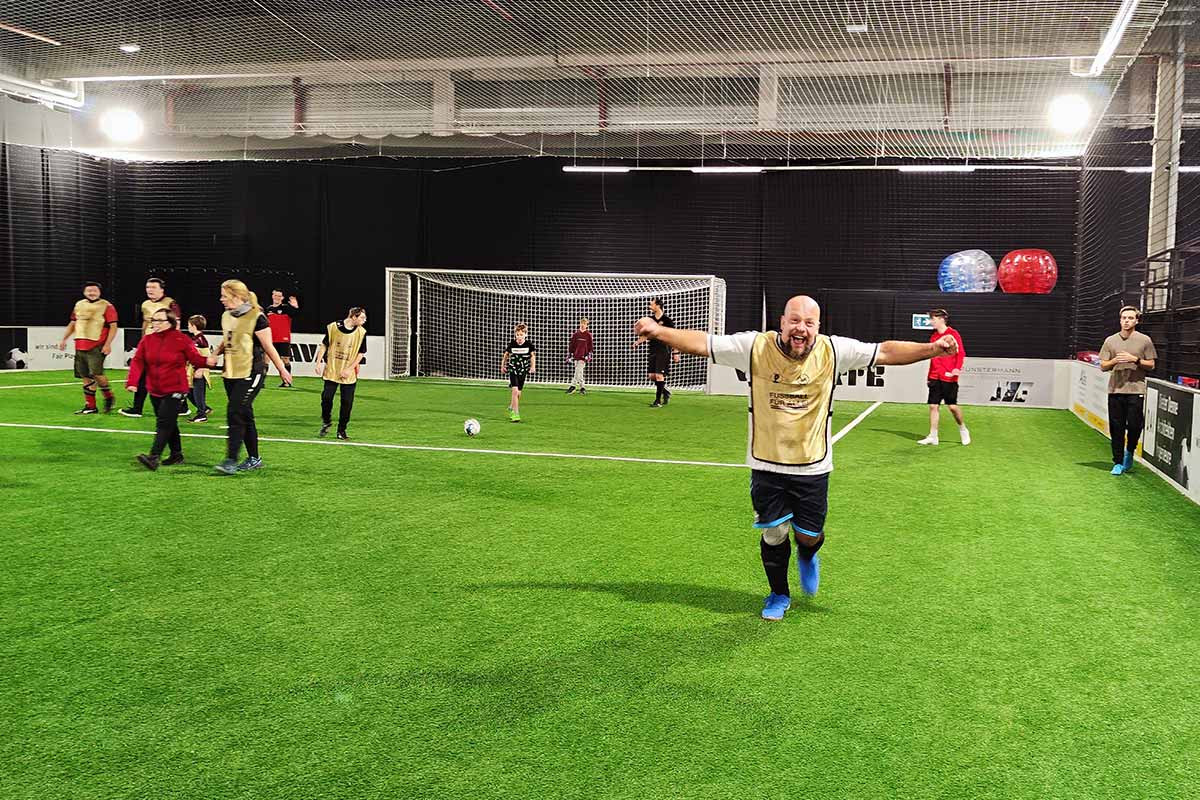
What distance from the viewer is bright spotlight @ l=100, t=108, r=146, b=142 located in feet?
77.5

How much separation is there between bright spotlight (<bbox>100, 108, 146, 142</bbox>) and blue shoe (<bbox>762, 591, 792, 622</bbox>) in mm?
23053

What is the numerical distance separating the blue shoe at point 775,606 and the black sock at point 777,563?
3cm

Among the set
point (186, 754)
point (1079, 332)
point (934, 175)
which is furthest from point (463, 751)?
point (934, 175)

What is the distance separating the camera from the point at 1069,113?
1820cm

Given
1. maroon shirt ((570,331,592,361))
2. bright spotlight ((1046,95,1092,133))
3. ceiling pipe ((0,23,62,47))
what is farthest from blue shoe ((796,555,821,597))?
ceiling pipe ((0,23,62,47))

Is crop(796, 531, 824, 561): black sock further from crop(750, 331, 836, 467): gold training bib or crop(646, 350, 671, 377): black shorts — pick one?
crop(646, 350, 671, 377): black shorts

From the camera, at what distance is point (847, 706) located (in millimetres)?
3852

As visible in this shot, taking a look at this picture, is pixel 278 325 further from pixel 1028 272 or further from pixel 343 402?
pixel 1028 272

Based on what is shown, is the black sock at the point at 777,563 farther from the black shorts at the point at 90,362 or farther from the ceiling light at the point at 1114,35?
the black shorts at the point at 90,362

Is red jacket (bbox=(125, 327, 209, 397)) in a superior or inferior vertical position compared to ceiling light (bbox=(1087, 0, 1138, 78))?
inferior

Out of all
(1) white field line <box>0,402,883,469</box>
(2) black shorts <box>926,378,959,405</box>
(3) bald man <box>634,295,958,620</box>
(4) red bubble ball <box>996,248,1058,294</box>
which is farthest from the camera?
(4) red bubble ball <box>996,248,1058,294</box>

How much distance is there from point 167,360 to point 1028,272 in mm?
18700

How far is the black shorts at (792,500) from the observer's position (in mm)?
5027

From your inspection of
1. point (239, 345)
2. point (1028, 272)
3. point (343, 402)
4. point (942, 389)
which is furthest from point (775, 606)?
point (1028, 272)
